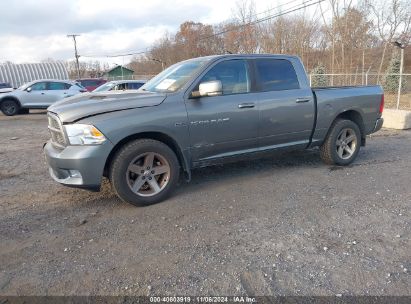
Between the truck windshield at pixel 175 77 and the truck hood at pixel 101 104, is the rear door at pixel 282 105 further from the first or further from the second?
the truck hood at pixel 101 104

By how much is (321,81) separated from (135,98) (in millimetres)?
19285

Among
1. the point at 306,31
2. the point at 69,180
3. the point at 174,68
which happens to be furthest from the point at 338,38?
the point at 69,180

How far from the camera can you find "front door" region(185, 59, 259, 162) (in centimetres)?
453

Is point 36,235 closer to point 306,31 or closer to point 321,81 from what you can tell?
point 321,81

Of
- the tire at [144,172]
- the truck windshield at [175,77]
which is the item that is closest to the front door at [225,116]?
the truck windshield at [175,77]

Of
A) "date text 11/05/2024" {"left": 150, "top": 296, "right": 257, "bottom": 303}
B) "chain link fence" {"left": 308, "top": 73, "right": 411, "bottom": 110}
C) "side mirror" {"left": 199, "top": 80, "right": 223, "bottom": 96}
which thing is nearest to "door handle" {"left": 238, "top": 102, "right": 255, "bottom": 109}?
"side mirror" {"left": 199, "top": 80, "right": 223, "bottom": 96}

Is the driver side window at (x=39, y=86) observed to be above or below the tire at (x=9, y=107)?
above

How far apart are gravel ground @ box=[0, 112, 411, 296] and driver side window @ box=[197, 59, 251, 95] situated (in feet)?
4.52

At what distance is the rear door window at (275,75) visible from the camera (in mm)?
5082

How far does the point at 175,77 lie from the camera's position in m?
4.93

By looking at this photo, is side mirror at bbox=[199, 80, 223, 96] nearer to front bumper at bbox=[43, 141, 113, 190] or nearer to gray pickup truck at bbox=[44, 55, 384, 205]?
gray pickup truck at bbox=[44, 55, 384, 205]

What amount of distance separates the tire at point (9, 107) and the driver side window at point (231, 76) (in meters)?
14.9

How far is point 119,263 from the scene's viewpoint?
3.05m

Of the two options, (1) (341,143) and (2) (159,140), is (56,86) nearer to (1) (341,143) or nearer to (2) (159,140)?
(2) (159,140)
